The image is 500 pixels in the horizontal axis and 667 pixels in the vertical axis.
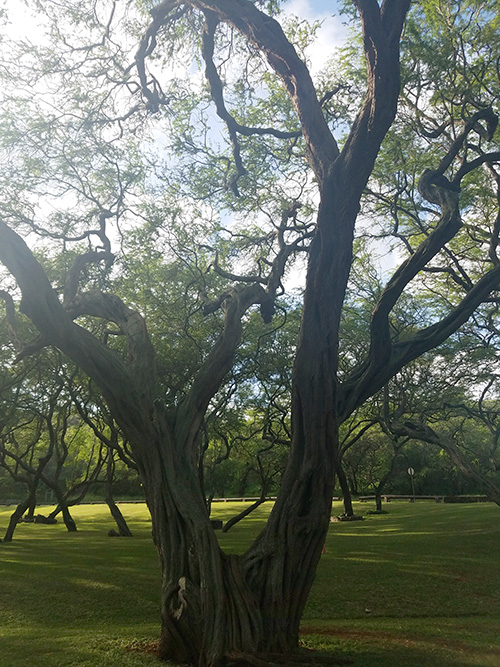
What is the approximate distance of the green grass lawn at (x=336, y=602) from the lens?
19.4 feet

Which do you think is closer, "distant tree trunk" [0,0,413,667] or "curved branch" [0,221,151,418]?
"distant tree trunk" [0,0,413,667]

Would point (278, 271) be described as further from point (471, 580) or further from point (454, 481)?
point (454, 481)

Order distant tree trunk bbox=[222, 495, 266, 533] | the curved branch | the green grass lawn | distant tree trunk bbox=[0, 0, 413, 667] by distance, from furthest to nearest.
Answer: distant tree trunk bbox=[222, 495, 266, 533] < the green grass lawn < the curved branch < distant tree trunk bbox=[0, 0, 413, 667]

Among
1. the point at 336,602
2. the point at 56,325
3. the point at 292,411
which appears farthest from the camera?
the point at 336,602

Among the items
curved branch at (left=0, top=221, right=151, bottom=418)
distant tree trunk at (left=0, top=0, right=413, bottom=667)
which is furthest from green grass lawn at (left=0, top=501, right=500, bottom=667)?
curved branch at (left=0, top=221, right=151, bottom=418)

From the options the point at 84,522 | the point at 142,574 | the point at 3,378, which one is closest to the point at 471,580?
the point at 142,574

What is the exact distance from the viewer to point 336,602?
9438mm

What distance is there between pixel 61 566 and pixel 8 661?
8.22 metres

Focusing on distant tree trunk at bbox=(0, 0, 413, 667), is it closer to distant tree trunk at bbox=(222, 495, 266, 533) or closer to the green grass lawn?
the green grass lawn

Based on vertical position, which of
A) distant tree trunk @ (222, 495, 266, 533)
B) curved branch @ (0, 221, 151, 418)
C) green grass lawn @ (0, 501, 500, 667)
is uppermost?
curved branch @ (0, 221, 151, 418)

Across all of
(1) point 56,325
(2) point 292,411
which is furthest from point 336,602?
(1) point 56,325

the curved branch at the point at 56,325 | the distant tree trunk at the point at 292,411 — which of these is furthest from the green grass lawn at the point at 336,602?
the curved branch at the point at 56,325

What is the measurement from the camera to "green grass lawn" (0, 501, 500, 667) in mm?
5926

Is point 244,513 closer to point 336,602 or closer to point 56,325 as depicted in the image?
point 336,602
